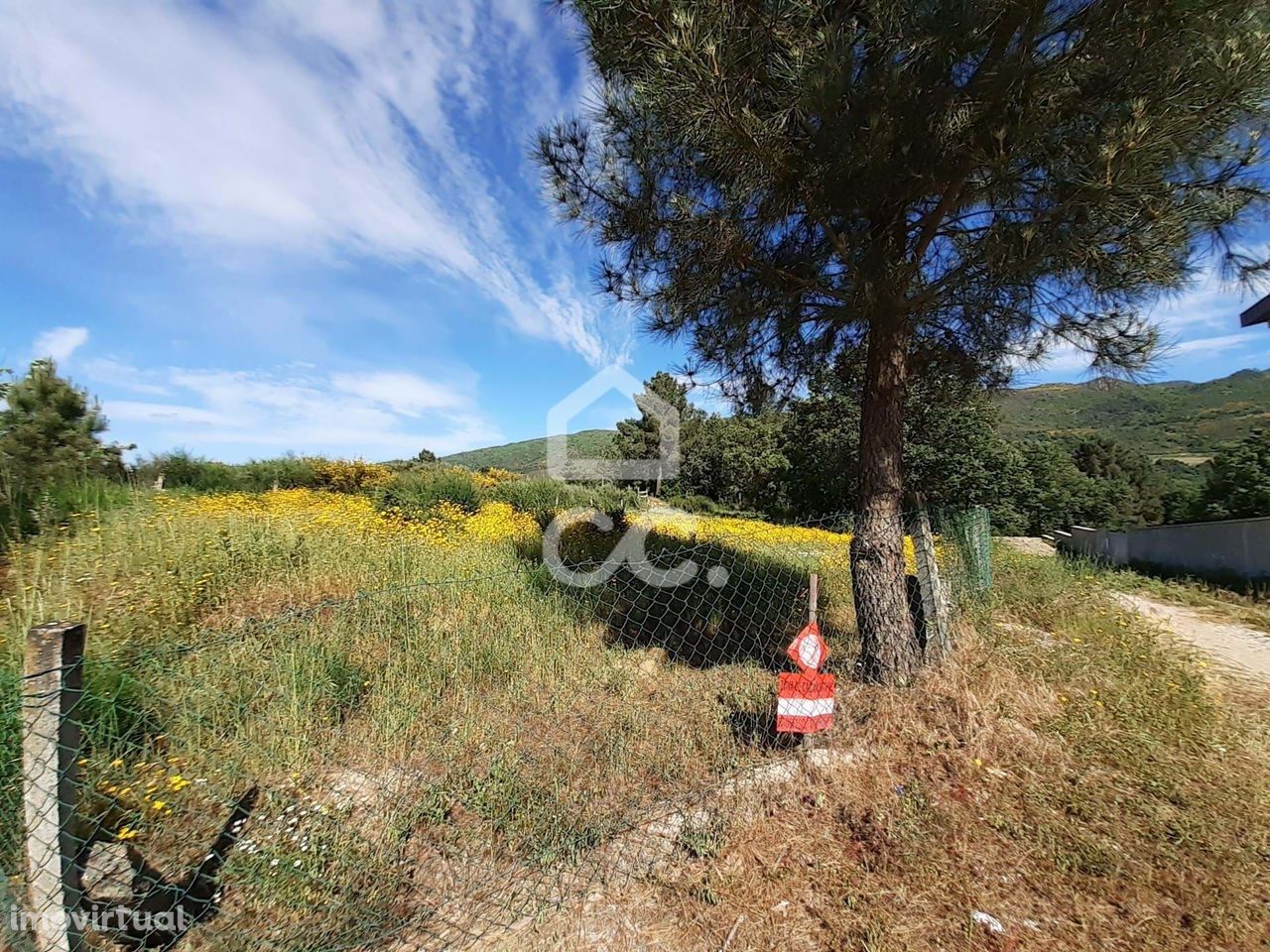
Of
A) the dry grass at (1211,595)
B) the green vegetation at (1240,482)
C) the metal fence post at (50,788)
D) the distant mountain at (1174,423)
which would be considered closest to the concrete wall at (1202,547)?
the dry grass at (1211,595)

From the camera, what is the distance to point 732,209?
3240 mm

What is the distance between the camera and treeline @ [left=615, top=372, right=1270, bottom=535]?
24.2 metres

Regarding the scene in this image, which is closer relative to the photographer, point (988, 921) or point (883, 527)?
point (988, 921)

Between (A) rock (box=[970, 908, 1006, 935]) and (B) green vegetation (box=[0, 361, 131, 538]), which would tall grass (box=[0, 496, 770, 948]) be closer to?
→ (B) green vegetation (box=[0, 361, 131, 538])

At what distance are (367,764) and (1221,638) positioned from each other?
26.0ft

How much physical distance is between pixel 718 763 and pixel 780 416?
3619 millimetres

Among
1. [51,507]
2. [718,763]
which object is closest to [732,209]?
[718,763]

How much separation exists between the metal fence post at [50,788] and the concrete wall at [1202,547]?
497 inches

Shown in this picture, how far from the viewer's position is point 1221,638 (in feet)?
17.5

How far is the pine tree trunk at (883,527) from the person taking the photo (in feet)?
11.5

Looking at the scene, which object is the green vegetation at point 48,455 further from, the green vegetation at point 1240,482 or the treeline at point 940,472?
the green vegetation at point 1240,482

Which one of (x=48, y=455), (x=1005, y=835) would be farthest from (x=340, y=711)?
(x=48, y=455)

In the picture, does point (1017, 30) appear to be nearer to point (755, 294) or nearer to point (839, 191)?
point (839, 191)

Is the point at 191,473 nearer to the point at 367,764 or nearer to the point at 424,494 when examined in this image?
the point at 424,494
